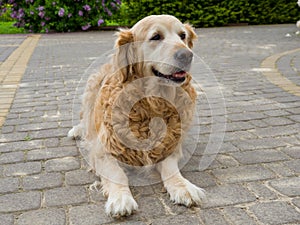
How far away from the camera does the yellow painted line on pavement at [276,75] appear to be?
569 cm

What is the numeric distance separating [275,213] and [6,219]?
1.76 m

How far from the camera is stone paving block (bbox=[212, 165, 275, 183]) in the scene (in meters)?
2.96

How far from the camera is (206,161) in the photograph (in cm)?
332

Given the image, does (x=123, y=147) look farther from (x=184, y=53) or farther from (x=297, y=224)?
(x=297, y=224)

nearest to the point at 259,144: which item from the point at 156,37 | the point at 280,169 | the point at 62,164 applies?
the point at 280,169

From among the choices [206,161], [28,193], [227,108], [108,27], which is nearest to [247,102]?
[227,108]

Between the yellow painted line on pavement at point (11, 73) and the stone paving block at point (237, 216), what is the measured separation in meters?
3.09

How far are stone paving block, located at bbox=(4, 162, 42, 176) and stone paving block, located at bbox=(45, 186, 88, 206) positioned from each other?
44 centimetres

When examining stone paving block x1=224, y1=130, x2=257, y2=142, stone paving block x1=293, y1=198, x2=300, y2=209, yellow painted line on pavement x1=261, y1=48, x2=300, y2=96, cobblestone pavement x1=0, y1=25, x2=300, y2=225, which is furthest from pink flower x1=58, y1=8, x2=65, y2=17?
stone paving block x1=293, y1=198, x2=300, y2=209

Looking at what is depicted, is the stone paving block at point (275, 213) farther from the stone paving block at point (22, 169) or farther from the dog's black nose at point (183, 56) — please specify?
the stone paving block at point (22, 169)

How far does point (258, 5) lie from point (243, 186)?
53.8 feet

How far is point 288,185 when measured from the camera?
2.81 metres

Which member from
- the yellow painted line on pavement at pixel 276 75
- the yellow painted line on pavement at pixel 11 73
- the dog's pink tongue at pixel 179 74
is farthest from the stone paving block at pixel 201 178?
the yellow painted line on pavement at pixel 276 75

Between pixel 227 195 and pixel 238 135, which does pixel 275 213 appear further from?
pixel 238 135
